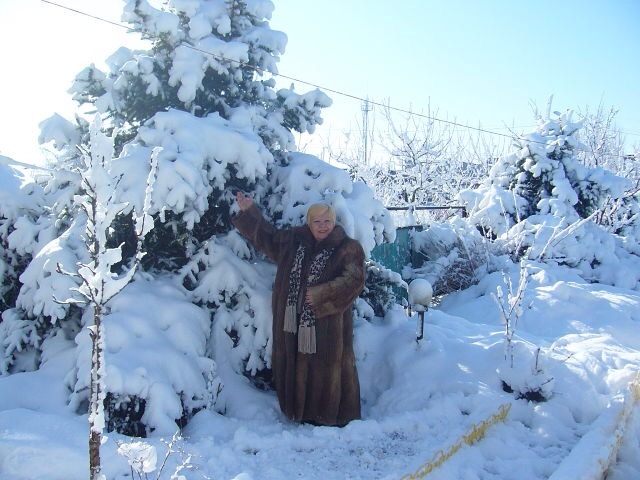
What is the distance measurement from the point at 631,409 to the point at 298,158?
Result: 353 cm

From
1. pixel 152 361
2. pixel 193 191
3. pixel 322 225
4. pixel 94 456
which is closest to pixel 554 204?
pixel 322 225

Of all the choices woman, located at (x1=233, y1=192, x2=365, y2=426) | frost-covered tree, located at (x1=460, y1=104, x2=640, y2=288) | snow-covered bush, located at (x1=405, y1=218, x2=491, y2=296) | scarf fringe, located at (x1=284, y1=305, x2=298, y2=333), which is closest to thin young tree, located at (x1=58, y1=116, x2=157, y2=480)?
woman, located at (x1=233, y1=192, x2=365, y2=426)

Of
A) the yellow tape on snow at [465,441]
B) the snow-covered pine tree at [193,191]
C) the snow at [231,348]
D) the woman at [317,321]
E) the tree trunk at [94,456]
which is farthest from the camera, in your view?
the woman at [317,321]

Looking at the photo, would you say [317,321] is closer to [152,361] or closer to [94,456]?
[152,361]

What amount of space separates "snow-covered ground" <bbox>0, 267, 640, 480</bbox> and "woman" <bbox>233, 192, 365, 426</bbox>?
216 mm

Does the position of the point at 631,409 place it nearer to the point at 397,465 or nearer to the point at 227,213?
the point at 397,465

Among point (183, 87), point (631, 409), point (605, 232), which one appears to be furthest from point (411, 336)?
point (605, 232)

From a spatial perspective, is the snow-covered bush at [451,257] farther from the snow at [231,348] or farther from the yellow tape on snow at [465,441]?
the yellow tape on snow at [465,441]

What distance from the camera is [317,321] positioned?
4148mm

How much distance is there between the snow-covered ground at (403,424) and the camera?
10.3 feet

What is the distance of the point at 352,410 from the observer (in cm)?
435

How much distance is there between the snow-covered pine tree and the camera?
12.8ft

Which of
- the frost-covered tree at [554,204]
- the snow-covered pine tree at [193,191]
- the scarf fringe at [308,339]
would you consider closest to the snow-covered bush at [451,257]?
the frost-covered tree at [554,204]

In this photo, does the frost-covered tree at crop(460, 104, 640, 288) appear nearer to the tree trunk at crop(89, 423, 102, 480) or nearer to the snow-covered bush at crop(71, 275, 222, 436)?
the snow-covered bush at crop(71, 275, 222, 436)
